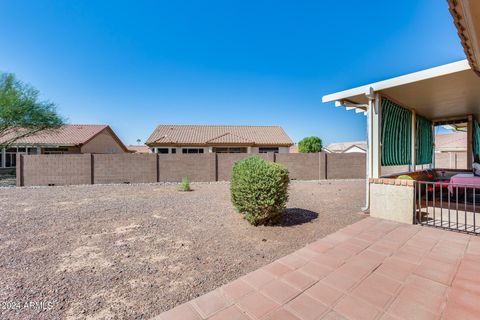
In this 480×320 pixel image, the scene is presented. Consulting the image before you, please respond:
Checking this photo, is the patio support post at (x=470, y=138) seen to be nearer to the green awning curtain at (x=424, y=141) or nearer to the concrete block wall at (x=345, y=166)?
the green awning curtain at (x=424, y=141)

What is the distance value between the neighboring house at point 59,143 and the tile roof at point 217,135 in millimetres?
6634

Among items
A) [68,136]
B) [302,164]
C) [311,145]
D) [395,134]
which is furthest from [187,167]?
[68,136]

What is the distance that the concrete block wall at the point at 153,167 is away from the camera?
11.4 metres

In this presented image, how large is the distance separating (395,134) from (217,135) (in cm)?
1893

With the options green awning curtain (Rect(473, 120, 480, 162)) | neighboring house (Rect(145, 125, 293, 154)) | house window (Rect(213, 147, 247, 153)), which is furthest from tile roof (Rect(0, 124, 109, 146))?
green awning curtain (Rect(473, 120, 480, 162))

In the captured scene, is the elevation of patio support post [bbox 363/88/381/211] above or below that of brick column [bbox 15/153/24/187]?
above

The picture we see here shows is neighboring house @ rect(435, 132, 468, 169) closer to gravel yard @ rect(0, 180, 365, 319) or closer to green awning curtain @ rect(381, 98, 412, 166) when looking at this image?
green awning curtain @ rect(381, 98, 412, 166)

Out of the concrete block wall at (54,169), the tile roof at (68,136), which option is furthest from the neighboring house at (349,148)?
the concrete block wall at (54,169)

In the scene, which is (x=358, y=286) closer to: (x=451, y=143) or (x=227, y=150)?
(x=227, y=150)

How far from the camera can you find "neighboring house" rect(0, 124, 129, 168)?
759 inches

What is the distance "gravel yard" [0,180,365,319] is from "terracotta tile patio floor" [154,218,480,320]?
1.07ft

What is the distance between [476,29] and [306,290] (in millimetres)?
2920

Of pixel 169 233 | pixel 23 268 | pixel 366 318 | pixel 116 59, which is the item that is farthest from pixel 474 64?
pixel 116 59

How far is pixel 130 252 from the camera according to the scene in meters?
3.36
